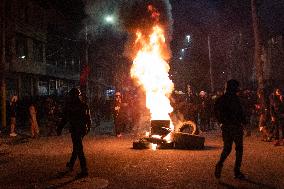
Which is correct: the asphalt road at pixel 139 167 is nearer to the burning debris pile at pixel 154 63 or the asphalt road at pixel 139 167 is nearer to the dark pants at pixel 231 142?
the dark pants at pixel 231 142

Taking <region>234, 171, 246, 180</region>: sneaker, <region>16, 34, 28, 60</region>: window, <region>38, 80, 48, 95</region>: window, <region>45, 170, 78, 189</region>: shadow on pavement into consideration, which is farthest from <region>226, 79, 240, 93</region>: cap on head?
<region>38, 80, 48, 95</region>: window

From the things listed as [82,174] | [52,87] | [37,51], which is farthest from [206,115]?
[52,87]

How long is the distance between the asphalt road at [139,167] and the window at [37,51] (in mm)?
20801

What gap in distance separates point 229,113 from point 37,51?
2957cm

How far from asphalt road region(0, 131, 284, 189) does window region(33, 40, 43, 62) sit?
819 inches

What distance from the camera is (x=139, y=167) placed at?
33.0 ft

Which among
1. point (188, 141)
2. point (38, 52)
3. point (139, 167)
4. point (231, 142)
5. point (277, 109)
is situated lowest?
point (139, 167)

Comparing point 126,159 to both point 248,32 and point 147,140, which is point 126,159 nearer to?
point 147,140

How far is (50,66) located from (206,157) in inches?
1110

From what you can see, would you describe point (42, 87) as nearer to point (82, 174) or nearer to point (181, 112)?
point (181, 112)

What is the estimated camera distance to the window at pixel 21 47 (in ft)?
103

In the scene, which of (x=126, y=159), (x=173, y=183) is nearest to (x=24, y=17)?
(x=126, y=159)

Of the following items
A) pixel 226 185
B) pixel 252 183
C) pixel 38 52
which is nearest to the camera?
pixel 226 185

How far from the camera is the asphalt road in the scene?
319 inches
